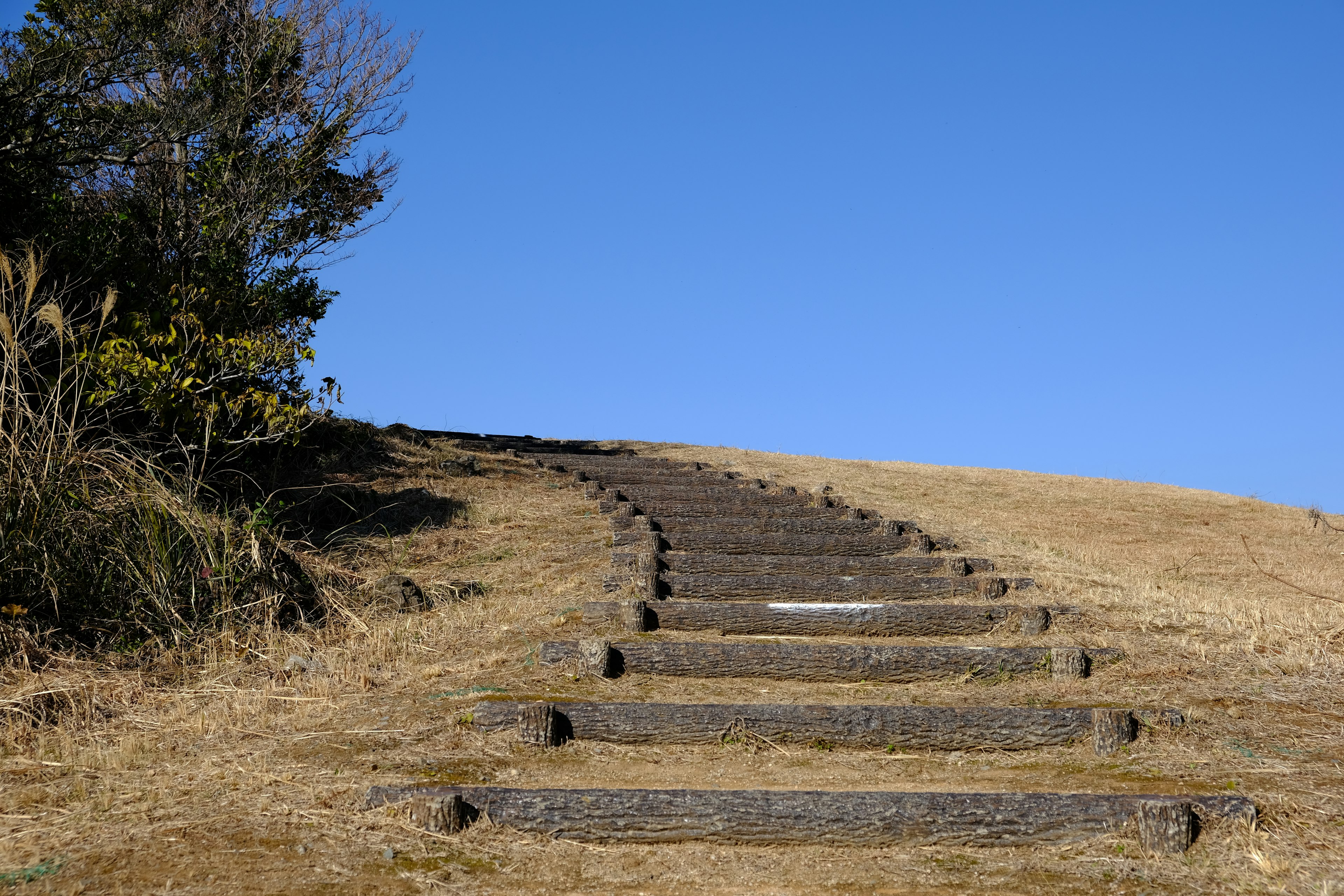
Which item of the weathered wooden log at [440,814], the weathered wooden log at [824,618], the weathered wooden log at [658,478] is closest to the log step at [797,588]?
the weathered wooden log at [824,618]

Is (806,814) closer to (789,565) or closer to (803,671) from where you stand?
(803,671)

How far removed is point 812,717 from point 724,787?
98 centimetres

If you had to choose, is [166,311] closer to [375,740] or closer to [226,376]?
[226,376]

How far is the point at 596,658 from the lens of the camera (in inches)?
301

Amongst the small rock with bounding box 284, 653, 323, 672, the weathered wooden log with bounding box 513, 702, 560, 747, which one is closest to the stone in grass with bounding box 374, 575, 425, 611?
the small rock with bounding box 284, 653, 323, 672

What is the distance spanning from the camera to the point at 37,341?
30.9ft

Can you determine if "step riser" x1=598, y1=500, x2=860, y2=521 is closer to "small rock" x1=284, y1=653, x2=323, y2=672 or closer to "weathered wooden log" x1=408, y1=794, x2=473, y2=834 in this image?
"small rock" x1=284, y1=653, x2=323, y2=672

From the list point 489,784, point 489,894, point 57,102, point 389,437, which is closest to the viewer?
point 489,894

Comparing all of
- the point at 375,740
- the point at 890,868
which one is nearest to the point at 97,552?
the point at 375,740

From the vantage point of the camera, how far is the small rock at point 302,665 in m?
7.88

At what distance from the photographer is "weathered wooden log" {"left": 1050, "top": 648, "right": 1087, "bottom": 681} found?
802 centimetres

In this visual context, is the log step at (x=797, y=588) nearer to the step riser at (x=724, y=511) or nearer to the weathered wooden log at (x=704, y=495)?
the step riser at (x=724, y=511)

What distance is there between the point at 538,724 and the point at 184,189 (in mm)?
12503

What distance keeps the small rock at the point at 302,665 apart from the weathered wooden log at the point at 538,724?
6.83 ft
